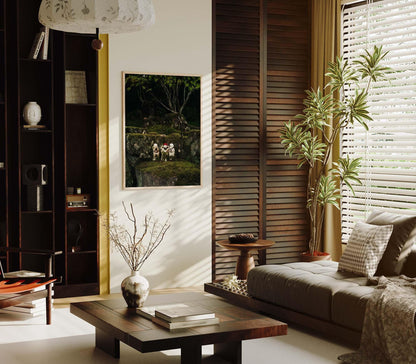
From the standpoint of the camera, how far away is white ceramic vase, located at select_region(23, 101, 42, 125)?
235 inches

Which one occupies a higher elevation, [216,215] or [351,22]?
[351,22]

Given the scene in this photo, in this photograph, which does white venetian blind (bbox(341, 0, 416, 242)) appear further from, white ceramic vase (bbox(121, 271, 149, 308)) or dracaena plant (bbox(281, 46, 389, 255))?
white ceramic vase (bbox(121, 271, 149, 308))

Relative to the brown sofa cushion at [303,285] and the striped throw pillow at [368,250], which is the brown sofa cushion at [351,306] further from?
the striped throw pillow at [368,250]

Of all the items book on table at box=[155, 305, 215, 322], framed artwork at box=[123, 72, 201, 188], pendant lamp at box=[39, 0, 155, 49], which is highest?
pendant lamp at box=[39, 0, 155, 49]

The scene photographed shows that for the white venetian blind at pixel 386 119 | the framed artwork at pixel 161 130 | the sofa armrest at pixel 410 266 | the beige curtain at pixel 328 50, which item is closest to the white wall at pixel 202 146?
the framed artwork at pixel 161 130

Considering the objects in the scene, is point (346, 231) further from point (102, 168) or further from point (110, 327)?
point (110, 327)

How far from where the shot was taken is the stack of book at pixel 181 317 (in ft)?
12.6

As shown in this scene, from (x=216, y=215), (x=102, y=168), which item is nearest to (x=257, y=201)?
(x=216, y=215)

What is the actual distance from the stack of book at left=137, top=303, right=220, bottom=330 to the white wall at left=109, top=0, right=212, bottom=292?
2382 millimetres

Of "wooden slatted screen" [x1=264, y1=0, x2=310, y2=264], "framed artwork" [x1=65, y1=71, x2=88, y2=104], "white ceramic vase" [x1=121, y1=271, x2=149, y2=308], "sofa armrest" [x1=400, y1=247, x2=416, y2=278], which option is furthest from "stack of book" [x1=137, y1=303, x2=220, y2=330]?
"wooden slatted screen" [x1=264, y1=0, x2=310, y2=264]

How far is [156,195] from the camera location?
256 inches

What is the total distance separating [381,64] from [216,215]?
2224 mm

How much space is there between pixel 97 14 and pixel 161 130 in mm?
3023

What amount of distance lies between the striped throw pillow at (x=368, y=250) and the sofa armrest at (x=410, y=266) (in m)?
0.19
